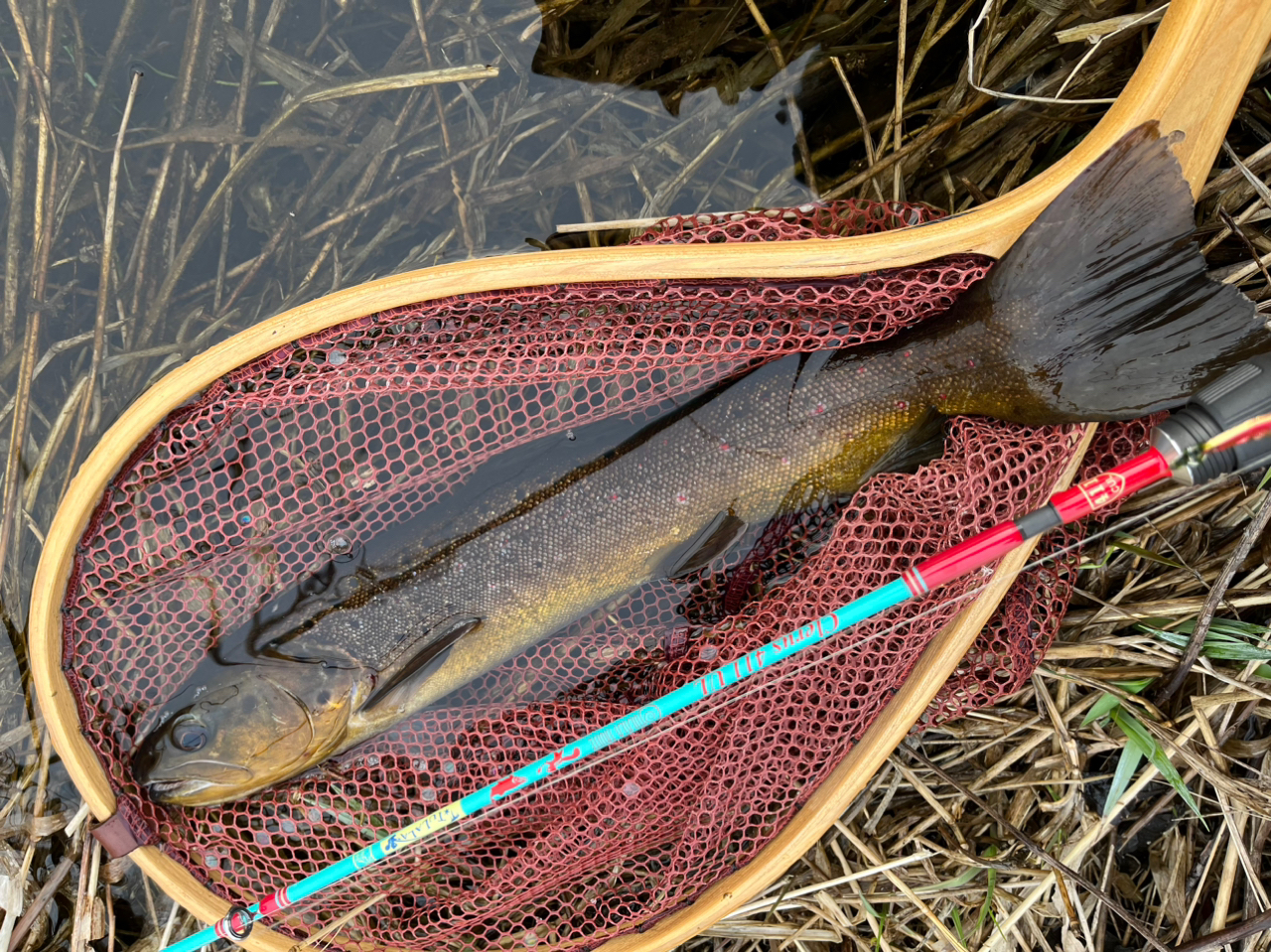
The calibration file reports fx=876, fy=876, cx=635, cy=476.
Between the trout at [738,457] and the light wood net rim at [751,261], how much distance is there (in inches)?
2.9

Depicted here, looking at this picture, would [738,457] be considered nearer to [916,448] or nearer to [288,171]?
[916,448]

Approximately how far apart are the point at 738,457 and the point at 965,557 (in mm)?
664

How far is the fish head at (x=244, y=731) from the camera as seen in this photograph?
2.28 meters

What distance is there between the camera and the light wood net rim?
182 cm

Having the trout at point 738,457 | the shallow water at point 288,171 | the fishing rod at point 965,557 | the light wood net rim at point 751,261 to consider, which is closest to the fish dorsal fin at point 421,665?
the trout at point 738,457

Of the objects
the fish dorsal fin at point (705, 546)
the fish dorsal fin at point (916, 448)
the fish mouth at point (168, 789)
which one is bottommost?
the fish mouth at point (168, 789)

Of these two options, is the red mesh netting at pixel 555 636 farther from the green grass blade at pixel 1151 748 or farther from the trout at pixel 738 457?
the green grass blade at pixel 1151 748

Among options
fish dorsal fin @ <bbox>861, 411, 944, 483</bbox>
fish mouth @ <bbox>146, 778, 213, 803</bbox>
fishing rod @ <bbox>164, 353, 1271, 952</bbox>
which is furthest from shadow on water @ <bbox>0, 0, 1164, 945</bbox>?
fishing rod @ <bbox>164, 353, 1271, 952</bbox>

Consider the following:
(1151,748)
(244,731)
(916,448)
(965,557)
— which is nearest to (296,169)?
(244,731)

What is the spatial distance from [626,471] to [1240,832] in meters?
1.98

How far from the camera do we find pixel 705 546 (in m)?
2.37

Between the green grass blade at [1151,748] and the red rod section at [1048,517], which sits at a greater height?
the red rod section at [1048,517]

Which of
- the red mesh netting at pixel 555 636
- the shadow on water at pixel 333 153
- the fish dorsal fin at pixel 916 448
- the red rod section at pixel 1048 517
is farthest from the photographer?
the shadow on water at pixel 333 153

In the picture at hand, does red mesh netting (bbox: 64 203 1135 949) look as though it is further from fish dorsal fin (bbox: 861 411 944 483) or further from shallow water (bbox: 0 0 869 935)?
shallow water (bbox: 0 0 869 935)
